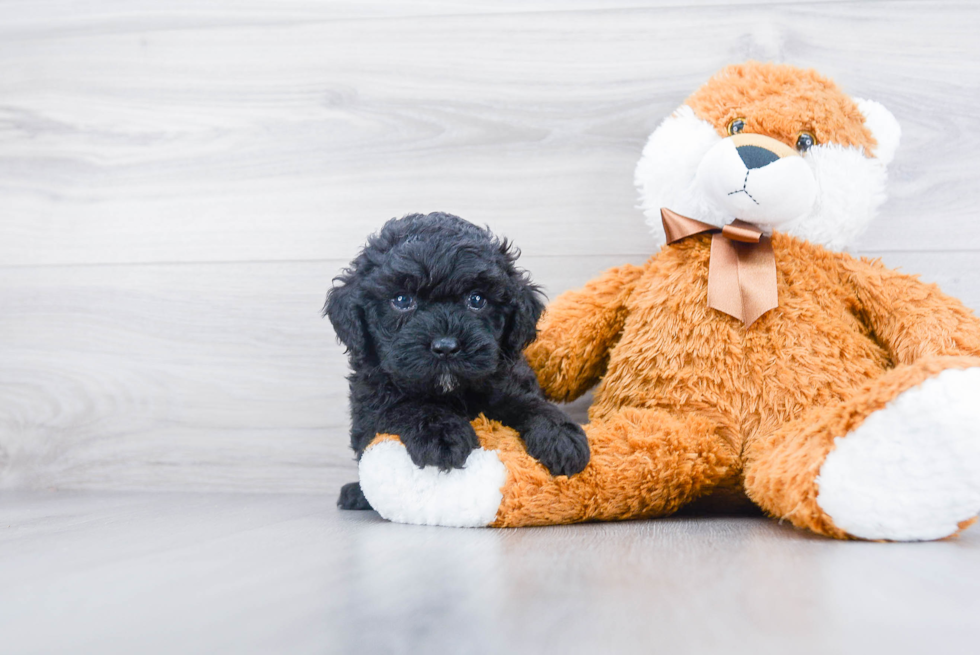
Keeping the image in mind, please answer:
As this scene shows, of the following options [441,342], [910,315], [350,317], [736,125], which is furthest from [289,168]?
[910,315]

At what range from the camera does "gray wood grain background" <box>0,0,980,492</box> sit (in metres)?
1.26

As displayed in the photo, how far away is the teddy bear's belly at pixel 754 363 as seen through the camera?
3.22ft

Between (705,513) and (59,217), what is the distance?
1293mm

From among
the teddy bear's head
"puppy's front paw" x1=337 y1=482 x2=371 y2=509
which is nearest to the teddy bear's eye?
the teddy bear's head

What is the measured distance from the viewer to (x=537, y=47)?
4.36 feet

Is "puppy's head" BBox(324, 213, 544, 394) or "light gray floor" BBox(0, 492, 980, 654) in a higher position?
"puppy's head" BBox(324, 213, 544, 394)

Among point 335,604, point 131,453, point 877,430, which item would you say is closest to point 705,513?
point 877,430

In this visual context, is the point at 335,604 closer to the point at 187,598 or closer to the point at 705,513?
the point at 187,598

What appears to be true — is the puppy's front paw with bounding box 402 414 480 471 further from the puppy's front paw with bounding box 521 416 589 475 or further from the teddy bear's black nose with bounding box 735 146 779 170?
the teddy bear's black nose with bounding box 735 146 779 170

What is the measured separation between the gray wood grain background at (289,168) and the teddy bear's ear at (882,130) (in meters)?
0.18

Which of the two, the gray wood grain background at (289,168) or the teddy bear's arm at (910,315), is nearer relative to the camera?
the teddy bear's arm at (910,315)

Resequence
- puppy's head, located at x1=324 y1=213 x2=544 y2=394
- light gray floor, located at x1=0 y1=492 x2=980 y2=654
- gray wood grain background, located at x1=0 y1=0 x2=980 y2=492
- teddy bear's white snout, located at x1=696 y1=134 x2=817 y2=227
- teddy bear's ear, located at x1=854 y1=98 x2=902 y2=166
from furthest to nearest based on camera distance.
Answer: gray wood grain background, located at x1=0 y1=0 x2=980 y2=492 < teddy bear's ear, located at x1=854 y1=98 x2=902 y2=166 < teddy bear's white snout, located at x1=696 y1=134 x2=817 y2=227 < puppy's head, located at x1=324 y1=213 x2=544 y2=394 < light gray floor, located at x1=0 y1=492 x2=980 y2=654

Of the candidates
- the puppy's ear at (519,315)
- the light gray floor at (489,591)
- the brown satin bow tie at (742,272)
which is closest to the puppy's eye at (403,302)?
the puppy's ear at (519,315)

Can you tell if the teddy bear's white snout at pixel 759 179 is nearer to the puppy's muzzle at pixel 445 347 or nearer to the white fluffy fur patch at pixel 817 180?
the white fluffy fur patch at pixel 817 180
